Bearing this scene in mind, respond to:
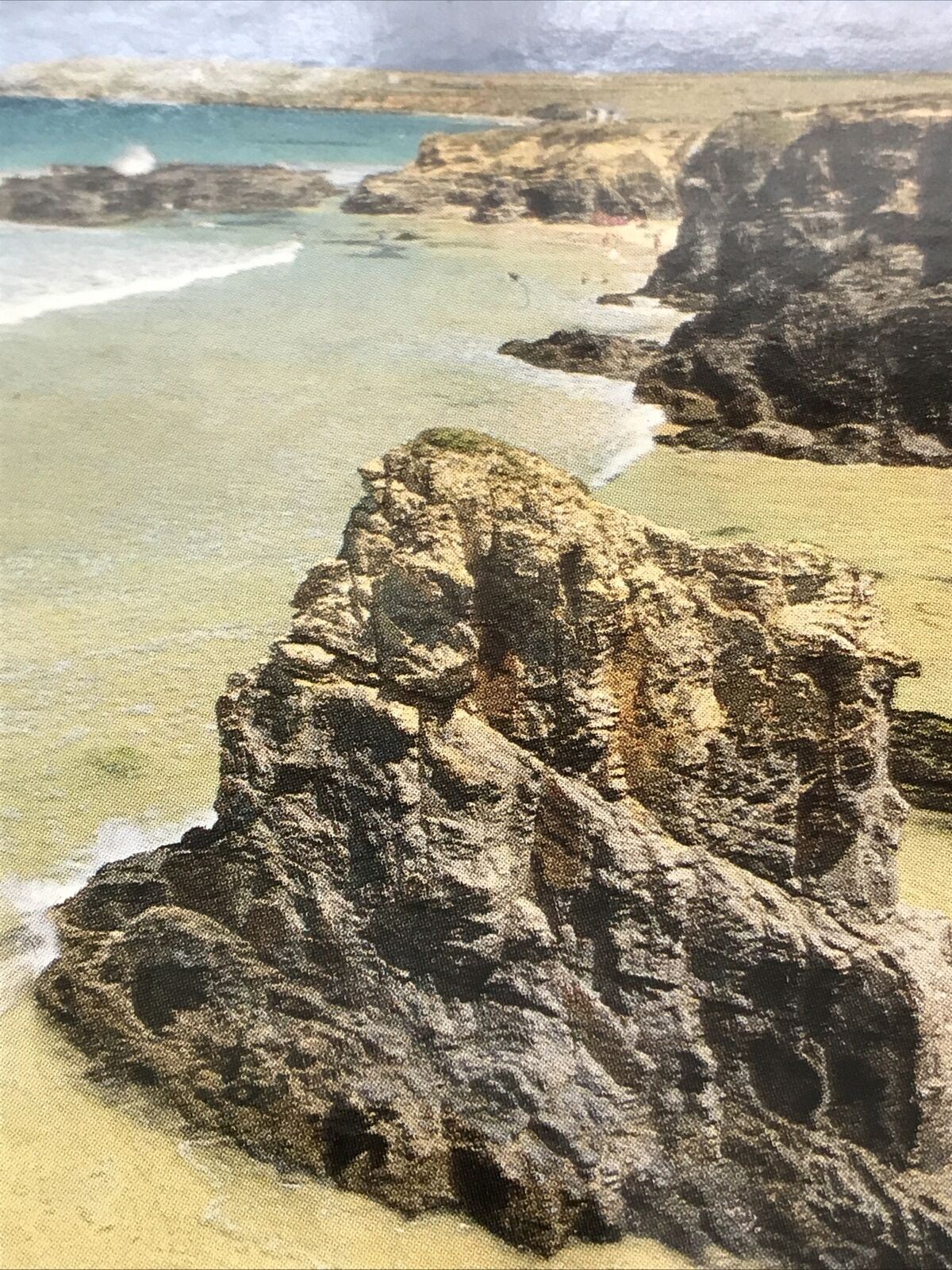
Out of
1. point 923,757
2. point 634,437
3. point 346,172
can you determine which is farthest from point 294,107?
point 923,757

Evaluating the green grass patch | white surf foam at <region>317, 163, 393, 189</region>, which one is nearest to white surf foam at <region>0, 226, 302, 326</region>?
white surf foam at <region>317, 163, 393, 189</region>

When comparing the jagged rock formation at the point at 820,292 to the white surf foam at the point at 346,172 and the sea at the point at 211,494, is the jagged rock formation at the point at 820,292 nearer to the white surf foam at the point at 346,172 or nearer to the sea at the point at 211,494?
the sea at the point at 211,494

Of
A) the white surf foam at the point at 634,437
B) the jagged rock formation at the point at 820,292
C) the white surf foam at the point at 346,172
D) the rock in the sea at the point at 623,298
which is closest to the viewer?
the white surf foam at the point at 634,437

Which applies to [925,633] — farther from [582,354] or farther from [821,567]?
[582,354]

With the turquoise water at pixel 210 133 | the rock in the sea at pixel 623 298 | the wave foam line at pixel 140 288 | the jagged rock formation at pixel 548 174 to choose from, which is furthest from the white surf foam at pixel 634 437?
the wave foam line at pixel 140 288

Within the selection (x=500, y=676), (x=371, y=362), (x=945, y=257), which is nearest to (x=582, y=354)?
(x=371, y=362)

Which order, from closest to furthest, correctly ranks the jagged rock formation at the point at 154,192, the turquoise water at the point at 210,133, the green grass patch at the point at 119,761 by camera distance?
the green grass patch at the point at 119,761 < the turquoise water at the point at 210,133 < the jagged rock formation at the point at 154,192

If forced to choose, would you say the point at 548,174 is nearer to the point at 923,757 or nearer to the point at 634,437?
the point at 634,437
